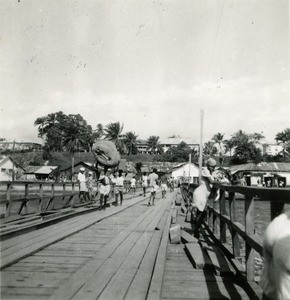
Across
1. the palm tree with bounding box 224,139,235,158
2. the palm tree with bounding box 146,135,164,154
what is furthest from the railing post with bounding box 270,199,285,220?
the palm tree with bounding box 146,135,164,154

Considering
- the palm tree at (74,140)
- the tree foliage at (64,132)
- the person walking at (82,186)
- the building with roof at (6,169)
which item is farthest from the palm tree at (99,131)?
the person walking at (82,186)

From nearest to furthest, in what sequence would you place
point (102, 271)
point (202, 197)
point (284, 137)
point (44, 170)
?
point (102, 271) < point (202, 197) < point (44, 170) < point (284, 137)

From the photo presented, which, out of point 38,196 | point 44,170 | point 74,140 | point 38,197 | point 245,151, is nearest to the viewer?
point 38,197

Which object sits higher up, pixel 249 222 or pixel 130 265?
pixel 249 222

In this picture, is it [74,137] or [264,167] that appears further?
[74,137]

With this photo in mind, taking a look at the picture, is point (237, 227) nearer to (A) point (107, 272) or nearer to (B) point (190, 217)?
(A) point (107, 272)

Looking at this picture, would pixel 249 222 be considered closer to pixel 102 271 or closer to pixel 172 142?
pixel 102 271

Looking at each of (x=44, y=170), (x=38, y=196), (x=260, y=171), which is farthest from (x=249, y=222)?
(x=44, y=170)

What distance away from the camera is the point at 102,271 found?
4223 mm

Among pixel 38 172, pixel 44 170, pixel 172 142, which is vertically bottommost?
pixel 38 172

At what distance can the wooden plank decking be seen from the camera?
350cm

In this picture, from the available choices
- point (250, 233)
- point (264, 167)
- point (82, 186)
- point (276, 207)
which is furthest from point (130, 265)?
point (264, 167)

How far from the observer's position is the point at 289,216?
1.71 metres

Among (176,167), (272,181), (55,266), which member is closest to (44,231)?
(55,266)
